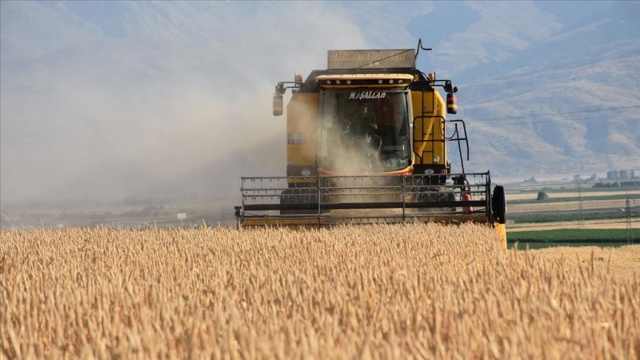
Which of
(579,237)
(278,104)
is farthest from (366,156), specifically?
(579,237)

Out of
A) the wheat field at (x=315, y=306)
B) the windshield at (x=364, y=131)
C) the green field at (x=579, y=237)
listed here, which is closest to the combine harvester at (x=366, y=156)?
the windshield at (x=364, y=131)

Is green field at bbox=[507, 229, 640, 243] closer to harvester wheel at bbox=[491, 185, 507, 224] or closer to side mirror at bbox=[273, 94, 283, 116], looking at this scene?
side mirror at bbox=[273, 94, 283, 116]

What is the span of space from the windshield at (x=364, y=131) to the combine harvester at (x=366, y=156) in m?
0.01

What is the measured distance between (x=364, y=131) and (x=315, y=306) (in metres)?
→ 10.1

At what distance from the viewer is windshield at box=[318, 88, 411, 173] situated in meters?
16.0

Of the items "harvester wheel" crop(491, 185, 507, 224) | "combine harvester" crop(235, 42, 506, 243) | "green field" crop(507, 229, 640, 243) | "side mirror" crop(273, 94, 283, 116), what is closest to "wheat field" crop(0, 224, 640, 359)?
"harvester wheel" crop(491, 185, 507, 224)

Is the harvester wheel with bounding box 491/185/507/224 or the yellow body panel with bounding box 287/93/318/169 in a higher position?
the yellow body panel with bounding box 287/93/318/169

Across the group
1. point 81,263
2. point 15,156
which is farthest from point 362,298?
point 15,156

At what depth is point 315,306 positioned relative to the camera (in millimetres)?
6203

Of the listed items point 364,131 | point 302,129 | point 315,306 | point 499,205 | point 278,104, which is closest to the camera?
point 315,306

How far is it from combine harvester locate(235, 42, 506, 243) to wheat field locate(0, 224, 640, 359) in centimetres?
428

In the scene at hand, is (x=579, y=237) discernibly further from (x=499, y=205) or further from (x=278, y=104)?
(x=499, y=205)

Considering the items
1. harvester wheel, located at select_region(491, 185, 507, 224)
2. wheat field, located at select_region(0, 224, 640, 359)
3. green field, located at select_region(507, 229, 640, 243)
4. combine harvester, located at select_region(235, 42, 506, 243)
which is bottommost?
green field, located at select_region(507, 229, 640, 243)

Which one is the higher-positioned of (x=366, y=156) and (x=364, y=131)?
(x=364, y=131)
